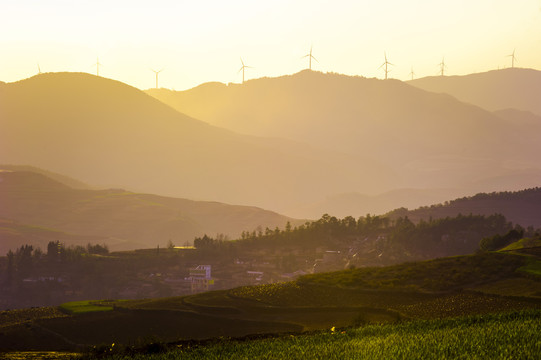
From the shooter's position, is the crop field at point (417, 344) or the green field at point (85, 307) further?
the green field at point (85, 307)

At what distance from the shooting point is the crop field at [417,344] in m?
34.2

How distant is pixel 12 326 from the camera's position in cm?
8650

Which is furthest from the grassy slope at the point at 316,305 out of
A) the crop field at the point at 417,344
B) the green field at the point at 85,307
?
the crop field at the point at 417,344

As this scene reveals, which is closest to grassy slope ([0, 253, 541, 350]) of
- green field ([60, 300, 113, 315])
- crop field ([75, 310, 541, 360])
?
green field ([60, 300, 113, 315])

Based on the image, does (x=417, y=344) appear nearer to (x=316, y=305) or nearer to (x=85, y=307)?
(x=316, y=305)

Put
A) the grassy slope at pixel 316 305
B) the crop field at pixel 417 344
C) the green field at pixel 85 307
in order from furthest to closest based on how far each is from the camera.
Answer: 1. the green field at pixel 85 307
2. the grassy slope at pixel 316 305
3. the crop field at pixel 417 344

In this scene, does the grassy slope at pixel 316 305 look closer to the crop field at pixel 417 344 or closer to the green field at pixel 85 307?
the green field at pixel 85 307

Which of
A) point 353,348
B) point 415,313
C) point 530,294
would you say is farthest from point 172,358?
point 530,294

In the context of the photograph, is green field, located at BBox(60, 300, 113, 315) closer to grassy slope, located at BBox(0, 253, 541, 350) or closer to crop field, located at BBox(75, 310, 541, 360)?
grassy slope, located at BBox(0, 253, 541, 350)

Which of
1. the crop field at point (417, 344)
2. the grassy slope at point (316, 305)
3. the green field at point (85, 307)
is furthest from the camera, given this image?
the green field at point (85, 307)

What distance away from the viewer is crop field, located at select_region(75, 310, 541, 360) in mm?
34156

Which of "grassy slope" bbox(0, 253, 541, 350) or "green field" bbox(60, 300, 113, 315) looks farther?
"green field" bbox(60, 300, 113, 315)

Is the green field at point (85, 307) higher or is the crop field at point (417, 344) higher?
the crop field at point (417, 344)

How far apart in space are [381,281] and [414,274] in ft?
19.6
